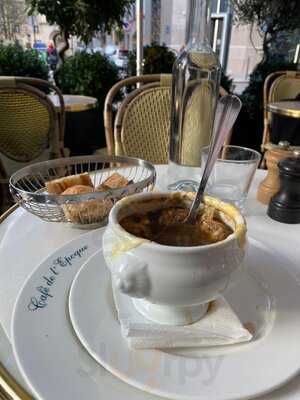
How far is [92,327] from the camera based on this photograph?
275 millimetres

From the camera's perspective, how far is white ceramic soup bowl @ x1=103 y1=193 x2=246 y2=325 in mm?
243

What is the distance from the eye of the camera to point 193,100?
63cm

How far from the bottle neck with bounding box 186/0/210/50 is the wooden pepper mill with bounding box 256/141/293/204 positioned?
0.26 metres

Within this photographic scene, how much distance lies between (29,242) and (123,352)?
0.23 metres

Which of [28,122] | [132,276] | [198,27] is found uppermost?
[198,27]

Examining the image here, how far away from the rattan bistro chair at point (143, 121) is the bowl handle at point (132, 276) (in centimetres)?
76

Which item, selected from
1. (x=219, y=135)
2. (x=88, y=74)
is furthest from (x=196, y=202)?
(x=88, y=74)

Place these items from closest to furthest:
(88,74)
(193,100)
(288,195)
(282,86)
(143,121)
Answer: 1. (288,195)
2. (193,100)
3. (143,121)
4. (282,86)
5. (88,74)

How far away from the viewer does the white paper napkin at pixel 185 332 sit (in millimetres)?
260

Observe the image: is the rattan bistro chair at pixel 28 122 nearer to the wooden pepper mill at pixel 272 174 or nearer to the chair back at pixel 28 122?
the chair back at pixel 28 122

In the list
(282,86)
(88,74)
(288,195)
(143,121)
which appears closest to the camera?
(288,195)

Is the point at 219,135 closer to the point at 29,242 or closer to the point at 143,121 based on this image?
the point at 29,242

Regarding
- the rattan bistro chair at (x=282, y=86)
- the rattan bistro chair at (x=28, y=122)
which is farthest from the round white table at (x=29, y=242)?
the rattan bistro chair at (x=282, y=86)

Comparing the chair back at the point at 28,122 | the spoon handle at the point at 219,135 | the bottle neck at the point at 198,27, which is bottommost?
the chair back at the point at 28,122
